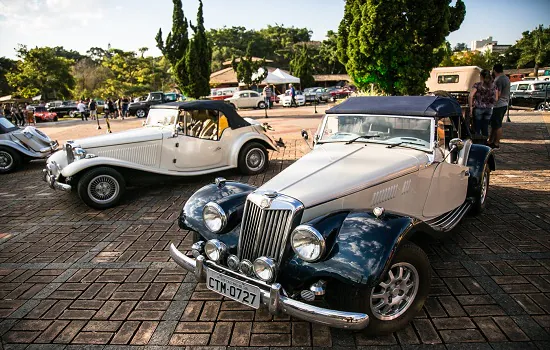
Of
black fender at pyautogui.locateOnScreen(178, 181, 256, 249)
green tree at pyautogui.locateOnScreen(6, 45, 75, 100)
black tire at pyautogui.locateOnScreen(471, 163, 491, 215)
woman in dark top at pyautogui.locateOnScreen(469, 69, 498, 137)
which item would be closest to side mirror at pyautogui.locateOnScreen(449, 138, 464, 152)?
black tire at pyautogui.locateOnScreen(471, 163, 491, 215)

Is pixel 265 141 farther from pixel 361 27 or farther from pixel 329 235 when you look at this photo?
pixel 329 235

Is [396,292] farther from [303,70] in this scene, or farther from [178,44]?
[303,70]

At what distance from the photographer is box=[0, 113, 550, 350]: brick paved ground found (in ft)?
9.00

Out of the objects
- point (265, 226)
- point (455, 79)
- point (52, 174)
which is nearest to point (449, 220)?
point (265, 226)

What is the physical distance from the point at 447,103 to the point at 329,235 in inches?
107

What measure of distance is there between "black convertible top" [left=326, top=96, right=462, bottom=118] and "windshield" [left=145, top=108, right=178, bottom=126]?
3653mm

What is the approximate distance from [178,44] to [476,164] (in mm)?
19572

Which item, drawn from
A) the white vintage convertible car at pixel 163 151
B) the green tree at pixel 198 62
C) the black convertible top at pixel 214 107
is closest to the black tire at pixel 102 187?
the white vintage convertible car at pixel 163 151

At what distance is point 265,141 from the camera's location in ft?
26.3

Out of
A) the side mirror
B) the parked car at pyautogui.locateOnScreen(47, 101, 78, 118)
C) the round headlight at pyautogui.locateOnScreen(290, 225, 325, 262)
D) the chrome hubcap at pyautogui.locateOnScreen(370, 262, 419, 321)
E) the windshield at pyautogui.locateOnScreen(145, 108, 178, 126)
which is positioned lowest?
the chrome hubcap at pyautogui.locateOnScreen(370, 262, 419, 321)

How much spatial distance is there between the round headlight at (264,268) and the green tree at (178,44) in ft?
63.4

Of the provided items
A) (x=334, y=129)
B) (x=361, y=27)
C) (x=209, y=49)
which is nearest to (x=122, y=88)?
(x=209, y=49)

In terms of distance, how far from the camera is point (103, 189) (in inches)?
239

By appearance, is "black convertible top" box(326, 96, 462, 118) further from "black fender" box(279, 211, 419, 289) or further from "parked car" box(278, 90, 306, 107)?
"parked car" box(278, 90, 306, 107)
